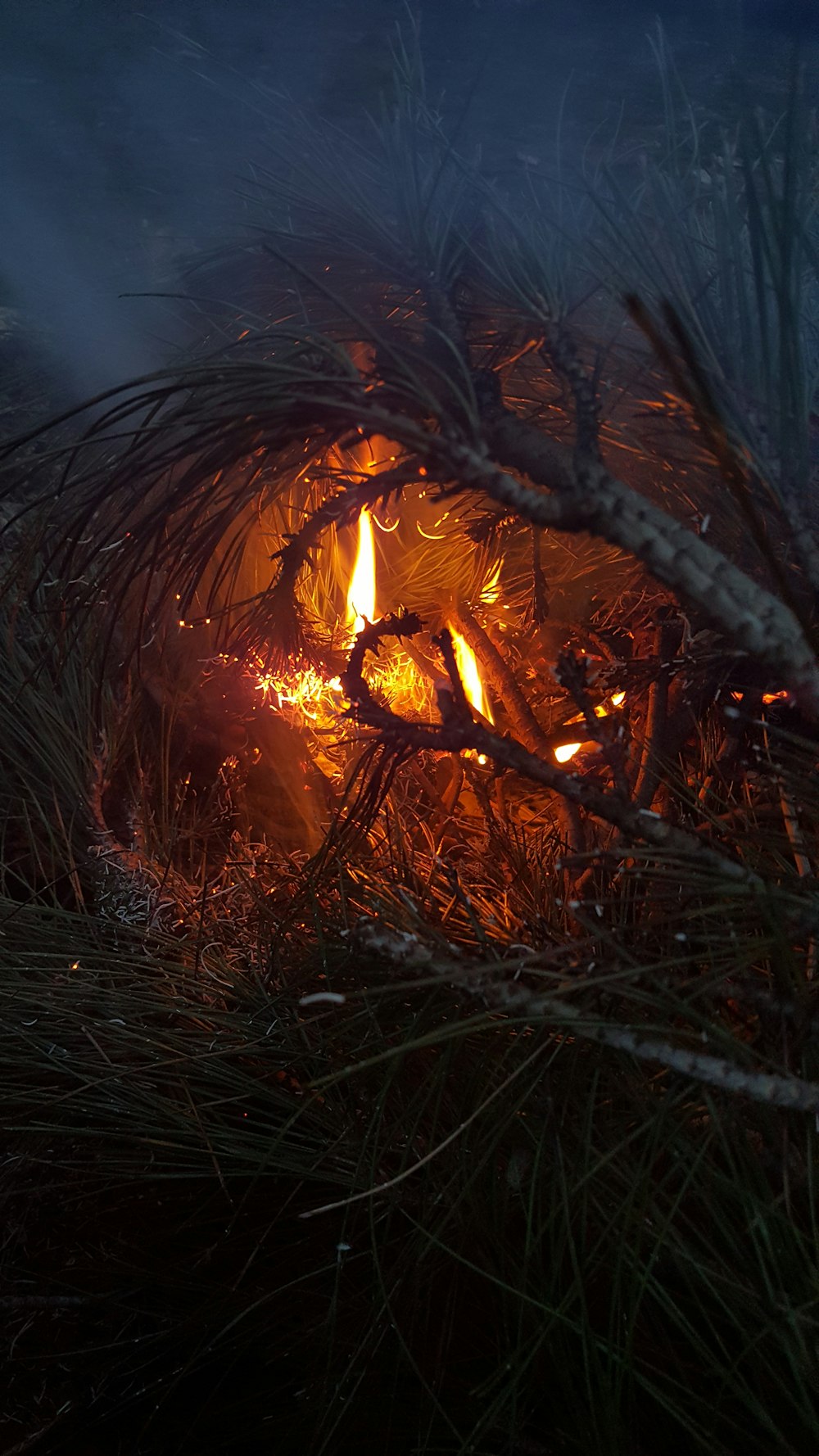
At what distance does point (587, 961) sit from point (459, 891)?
0.23 ft

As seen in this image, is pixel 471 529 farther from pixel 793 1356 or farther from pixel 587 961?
pixel 793 1356

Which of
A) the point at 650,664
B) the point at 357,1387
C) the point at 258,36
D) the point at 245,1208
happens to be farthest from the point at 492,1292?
the point at 258,36

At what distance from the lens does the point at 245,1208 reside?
2.09 feet

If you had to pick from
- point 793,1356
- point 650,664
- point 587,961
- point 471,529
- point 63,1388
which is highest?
point 471,529

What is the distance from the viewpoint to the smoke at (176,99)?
55 centimetres

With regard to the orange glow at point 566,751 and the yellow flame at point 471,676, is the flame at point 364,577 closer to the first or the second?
the yellow flame at point 471,676

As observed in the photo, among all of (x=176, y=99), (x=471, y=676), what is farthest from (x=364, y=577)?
(x=176, y=99)

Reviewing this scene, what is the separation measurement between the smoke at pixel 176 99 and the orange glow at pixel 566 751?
42cm

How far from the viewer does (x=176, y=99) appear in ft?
1.94

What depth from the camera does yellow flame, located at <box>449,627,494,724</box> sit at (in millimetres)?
792

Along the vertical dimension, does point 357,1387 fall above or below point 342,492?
below

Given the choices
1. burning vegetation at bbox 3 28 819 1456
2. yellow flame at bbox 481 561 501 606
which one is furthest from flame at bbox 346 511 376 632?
yellow flame at bbox 481 561 501 606

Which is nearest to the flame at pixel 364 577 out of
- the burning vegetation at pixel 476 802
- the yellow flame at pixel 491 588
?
the burning vegetation at pixel 476 802

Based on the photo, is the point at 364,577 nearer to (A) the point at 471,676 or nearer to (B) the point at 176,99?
(A) the point at 471,676
